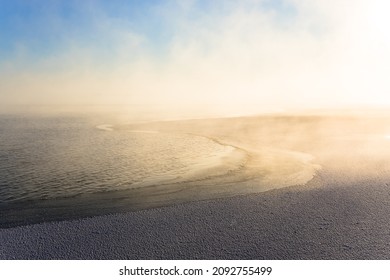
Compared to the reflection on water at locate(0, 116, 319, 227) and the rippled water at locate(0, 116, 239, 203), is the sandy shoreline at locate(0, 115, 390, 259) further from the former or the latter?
the rippled water at locate(0, 116, 239, 203)

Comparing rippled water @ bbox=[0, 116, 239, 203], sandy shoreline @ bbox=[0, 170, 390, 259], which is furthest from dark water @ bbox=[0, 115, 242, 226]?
sandy shoreline @ bbox=[0, 170, 390, 259]

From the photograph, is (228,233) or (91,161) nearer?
(228,233)

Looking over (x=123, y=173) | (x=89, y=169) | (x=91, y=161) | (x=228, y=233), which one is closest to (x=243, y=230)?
(x=228, y=233)

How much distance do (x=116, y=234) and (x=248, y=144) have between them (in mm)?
8276

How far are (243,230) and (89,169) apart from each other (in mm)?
4971

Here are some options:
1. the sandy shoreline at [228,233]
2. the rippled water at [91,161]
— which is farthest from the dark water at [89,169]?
the sandy shoreline at [228,233]

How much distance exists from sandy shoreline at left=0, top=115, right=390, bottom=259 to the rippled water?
1805 mm

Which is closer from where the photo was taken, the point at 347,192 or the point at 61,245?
the point at 61,245

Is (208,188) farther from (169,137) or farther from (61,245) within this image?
(169,137)

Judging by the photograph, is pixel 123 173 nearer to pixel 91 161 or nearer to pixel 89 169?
pixel 89 169

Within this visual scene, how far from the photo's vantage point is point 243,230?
472 centimetres

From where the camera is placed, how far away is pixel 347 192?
6066 mm

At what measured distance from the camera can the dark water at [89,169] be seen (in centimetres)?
594
